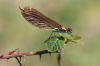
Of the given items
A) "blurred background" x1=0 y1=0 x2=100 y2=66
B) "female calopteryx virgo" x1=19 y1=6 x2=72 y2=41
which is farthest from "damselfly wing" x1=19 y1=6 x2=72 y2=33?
"blurred background" x1=0 y1=0 x2=100 y2=66

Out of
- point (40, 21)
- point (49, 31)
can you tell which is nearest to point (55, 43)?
point (40, 21)

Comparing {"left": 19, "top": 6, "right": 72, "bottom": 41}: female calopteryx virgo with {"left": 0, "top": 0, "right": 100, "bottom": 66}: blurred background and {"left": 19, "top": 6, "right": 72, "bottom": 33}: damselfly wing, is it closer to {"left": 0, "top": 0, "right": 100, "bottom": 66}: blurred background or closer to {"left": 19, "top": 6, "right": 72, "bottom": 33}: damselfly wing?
{"left": 19, "top": 6, "right": 72, "bottom": 33}: damselfly wing

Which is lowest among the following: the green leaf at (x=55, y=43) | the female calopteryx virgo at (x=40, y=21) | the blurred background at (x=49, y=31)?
the green leaf at (x=55, y=43)

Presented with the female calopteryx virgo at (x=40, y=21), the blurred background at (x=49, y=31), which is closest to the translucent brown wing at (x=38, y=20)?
the female calopteryx virgo at (x=40, y=21)

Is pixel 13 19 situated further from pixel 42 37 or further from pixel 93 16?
pixel 93 16

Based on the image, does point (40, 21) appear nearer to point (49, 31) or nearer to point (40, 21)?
point (40, 21)

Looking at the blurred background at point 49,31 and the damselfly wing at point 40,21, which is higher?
the blurred background at point 49,31

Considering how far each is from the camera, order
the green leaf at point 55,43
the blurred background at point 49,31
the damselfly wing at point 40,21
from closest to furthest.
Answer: the green leaf at point 55,43, the damselfly wing at point 40,21, the blurred background at point 49,31

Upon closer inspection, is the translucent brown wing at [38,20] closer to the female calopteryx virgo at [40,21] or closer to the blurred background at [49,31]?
the female calopteryx virgo at [40,21]

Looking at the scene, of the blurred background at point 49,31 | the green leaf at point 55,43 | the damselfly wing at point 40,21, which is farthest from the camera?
the blurred background at point 49,31
